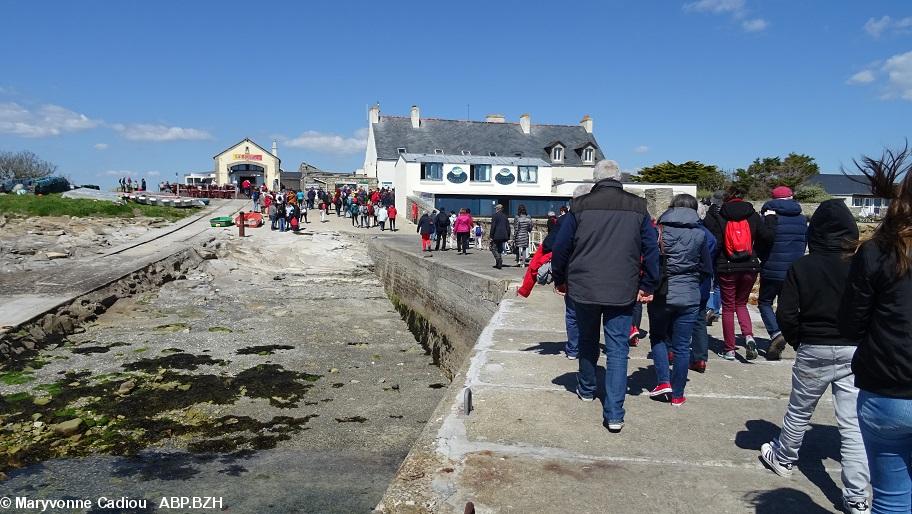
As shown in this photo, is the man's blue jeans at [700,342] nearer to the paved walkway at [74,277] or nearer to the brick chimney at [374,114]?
the paved walkway at [74,277]

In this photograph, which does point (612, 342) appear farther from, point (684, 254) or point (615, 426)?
point (684, 254)

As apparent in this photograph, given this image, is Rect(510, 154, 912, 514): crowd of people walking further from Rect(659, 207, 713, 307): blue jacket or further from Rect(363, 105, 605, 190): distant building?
Rect(363, 105, 605, 190): distant building

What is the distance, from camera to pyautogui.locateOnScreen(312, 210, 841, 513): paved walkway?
307cm

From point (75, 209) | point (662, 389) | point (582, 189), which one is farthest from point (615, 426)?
point (75, 209)

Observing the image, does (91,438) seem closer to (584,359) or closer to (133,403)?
(133,403)

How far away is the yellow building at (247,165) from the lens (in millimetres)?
53031

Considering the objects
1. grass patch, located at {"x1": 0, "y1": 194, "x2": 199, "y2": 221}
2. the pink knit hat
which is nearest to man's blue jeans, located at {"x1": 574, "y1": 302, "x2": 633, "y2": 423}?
the pink knit hat

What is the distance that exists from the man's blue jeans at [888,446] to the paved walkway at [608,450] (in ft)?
2.79

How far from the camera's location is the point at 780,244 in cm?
583


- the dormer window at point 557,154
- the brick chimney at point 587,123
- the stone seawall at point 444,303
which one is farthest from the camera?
the brick chimney at point 587,123

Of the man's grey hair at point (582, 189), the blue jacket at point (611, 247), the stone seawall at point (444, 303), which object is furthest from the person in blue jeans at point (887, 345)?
the stone seawall at point (444, 303)

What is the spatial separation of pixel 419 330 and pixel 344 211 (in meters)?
18.6

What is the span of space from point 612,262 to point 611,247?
0.10 m

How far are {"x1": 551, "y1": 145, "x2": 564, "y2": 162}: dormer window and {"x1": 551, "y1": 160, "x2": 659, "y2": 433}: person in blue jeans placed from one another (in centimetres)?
4612
